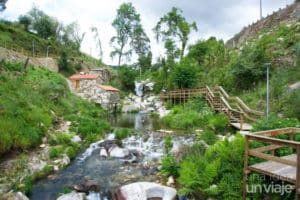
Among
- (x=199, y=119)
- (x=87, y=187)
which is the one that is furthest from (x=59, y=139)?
(x=199, y=119)

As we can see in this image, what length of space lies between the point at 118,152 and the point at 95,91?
638 inches

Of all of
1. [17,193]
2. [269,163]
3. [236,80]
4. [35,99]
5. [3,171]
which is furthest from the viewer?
[236,80]

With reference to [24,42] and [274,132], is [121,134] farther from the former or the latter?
[24,42]

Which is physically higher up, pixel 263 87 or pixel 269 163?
pixel 263 87

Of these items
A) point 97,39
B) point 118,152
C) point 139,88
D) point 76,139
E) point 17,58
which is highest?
point 97,39

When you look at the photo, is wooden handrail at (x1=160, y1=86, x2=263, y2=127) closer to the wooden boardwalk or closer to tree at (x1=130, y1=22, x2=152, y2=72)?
the wooden boardwalk

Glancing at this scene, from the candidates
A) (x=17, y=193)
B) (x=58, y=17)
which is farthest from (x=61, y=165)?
(x=58, y=17)

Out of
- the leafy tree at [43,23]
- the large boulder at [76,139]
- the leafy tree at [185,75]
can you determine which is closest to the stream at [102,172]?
the large boulder at [76,139]

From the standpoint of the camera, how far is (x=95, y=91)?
25.1m

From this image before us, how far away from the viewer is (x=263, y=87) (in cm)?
1412

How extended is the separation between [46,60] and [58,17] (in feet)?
51.0

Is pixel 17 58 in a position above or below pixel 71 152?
above

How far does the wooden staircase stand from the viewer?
438 inches

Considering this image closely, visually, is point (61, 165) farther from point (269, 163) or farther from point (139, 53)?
point (139, 53)
